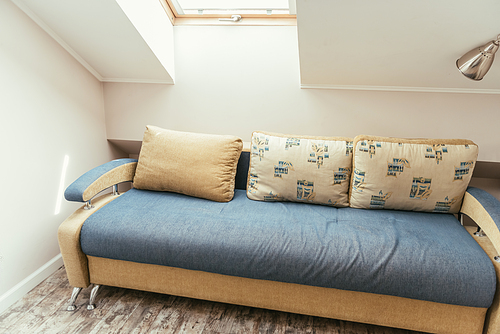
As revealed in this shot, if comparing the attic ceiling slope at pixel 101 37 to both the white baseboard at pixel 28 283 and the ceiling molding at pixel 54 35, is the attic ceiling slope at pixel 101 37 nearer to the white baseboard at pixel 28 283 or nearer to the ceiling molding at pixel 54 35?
the ceiling molding at pixel 54 35

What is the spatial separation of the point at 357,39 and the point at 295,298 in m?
1.45

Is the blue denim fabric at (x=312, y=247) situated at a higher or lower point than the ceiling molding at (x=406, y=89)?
lower

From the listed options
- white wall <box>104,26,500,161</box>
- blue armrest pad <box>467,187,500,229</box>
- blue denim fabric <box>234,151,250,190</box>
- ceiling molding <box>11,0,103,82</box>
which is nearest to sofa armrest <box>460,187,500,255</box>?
blue armrest pad <box>467,187,500,229</box>

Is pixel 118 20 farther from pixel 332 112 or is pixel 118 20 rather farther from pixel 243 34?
pixel 332 112

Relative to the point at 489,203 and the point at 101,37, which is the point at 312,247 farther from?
the point at 101,37

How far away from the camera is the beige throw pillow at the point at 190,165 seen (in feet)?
5.85

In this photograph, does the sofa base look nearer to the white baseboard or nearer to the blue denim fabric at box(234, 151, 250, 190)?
the white baseboard

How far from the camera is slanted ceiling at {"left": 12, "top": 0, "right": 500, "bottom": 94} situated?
1.51 meters

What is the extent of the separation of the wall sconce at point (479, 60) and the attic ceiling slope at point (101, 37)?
1.85m

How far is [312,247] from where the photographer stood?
1354 mm

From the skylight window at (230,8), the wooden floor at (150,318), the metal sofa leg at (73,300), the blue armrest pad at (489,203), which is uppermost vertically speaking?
the skylight window at (230,8)

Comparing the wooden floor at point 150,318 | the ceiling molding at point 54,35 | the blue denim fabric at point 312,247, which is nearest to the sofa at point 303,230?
the blue denim fabric at point 312,247

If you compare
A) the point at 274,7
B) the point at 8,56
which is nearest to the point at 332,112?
the point at 274,7

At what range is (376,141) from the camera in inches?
68.1
